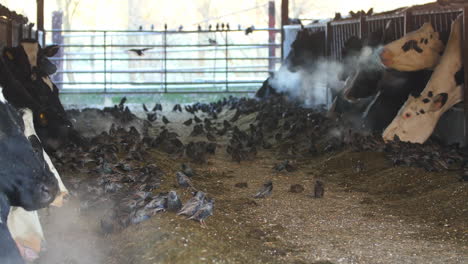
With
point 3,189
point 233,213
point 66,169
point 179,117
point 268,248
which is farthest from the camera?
point 179,117

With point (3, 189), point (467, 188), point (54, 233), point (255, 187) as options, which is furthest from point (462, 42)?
point (3, 189)

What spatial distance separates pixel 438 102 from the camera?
25.7 ft

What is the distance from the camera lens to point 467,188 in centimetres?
588

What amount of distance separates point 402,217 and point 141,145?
3500 millimetres

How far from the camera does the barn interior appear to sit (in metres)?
4.38

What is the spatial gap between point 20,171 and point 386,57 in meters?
5.71

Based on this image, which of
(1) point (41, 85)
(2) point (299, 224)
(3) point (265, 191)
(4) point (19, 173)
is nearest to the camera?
(4) point (19, 173)

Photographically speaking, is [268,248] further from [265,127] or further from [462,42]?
[265,127]

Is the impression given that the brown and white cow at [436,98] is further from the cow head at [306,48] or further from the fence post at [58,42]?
the fence post at [58,42]

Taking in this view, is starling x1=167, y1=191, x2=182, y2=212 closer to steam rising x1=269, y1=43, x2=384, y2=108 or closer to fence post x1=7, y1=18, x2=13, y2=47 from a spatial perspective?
fence post x1=7, y1=18, x2=13, y2=47

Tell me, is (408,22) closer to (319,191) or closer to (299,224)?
(319,191)

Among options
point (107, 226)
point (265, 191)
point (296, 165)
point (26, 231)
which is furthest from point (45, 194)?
point (296, 165)

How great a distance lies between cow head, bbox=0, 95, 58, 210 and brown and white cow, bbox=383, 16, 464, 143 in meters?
5.38

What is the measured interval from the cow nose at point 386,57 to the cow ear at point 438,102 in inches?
25.7
